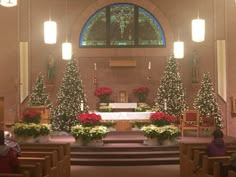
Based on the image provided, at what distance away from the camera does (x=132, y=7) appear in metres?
18.4

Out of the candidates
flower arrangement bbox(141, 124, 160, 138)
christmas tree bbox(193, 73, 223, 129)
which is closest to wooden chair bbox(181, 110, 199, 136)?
christmas tree bbox(193, 73, 223, 129)

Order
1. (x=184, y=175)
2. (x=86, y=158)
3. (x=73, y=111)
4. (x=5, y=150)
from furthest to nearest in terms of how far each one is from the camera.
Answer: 1. (x=73, y=111)
2. (x=86, y=158)
3. (x=184, y=175)
4. (x=5, y=150)

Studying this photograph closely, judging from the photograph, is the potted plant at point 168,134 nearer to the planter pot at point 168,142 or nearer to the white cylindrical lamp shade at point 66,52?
the planter pot at point 168,142

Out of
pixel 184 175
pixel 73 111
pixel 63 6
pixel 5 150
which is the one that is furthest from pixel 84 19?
pixel 5 150

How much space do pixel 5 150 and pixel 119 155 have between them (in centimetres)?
594

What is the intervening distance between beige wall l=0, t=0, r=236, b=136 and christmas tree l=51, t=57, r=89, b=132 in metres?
1.24

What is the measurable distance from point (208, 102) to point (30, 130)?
687 centimetres

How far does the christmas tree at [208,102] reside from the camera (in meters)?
16.4

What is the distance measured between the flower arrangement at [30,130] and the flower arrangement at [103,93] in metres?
4.21

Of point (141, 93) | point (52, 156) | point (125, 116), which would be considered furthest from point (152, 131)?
point (52, 156)

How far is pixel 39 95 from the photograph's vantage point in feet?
54.6

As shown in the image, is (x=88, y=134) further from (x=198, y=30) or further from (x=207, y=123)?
(x=207, y=123)

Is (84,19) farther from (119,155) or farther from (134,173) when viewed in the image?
(134,173)

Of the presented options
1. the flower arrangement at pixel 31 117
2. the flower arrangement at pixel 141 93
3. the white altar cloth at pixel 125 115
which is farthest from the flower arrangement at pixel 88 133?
the flower arrangement at pixel 141 93
